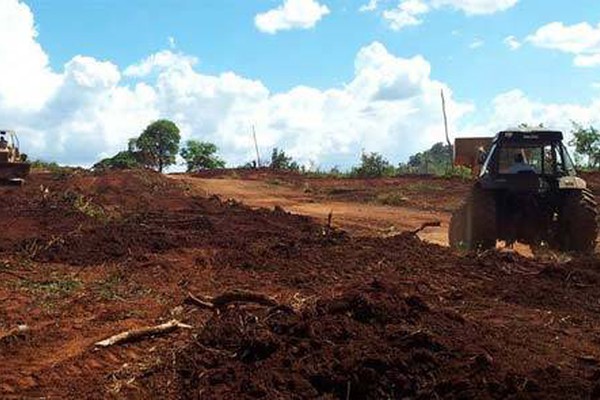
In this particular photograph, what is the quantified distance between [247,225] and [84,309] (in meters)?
7.27

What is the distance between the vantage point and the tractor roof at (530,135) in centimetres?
1227

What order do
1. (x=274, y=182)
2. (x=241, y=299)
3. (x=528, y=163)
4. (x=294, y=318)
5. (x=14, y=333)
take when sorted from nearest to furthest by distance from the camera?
1. (x=294, y=318)
2. (x=14, y=333)
3. (x=241, y=299)
4. (x=528, y=163)
5. (x=274, y=182)

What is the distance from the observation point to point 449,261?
33.8ft

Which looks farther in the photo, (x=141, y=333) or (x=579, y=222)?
(x=579, y=222)

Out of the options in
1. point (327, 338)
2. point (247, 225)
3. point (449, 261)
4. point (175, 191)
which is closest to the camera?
point (327, 338)

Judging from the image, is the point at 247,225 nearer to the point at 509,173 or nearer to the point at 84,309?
the point at 509,173

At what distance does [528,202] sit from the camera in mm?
11914

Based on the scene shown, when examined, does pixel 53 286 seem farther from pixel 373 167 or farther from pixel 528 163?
pixel 373 167

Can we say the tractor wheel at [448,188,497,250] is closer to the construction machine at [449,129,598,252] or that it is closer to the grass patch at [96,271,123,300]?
the construction machine at [449,129,598,252]

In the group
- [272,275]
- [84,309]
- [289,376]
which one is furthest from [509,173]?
[289,376]

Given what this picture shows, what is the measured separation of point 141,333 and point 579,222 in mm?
7561

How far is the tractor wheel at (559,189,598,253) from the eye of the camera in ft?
37.9

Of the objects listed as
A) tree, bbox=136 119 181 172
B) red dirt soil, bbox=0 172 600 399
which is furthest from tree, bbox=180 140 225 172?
red dirt soil, bbox=0 172 600 399

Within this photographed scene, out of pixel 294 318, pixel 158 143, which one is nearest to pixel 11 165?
pixel 294 318
